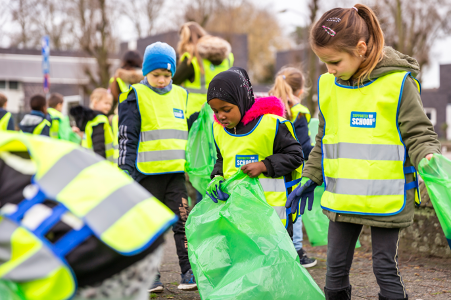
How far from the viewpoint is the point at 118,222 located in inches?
50.9

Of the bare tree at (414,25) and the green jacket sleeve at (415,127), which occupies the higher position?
the bare tree at (414,25)

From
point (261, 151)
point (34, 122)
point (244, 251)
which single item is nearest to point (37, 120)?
point (34, 122)

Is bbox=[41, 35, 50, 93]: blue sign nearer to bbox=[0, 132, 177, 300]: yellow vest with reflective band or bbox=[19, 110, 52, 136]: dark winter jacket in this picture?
bbox=[19, 110, 52, 136]: dark winter jacket

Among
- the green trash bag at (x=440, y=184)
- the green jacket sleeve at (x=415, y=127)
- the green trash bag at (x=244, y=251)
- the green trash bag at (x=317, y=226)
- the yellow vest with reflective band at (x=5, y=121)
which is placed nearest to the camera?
the green trash bag at (x=440, y=184)

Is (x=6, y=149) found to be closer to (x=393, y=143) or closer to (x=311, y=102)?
(x=393, y=143)

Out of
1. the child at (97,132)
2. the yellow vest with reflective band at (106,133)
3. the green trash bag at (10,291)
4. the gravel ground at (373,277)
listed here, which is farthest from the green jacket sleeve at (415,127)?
the yellow vest with reflective band at (106,133)

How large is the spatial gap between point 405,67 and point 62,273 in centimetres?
191

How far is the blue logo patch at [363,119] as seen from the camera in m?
2.45

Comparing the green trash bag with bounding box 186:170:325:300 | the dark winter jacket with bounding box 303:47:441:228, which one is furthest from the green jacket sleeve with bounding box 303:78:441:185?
the green trash bag with bounding box 186:170:325:300

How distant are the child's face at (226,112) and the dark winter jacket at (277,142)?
0.27 feet

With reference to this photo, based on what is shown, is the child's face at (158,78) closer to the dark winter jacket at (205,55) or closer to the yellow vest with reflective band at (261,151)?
the yellow vest with reflective band at (261,151)

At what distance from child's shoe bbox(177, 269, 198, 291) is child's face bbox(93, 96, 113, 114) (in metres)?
3.51

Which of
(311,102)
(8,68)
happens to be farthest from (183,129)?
(8,68)

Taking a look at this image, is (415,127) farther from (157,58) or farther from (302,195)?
(157,58)
